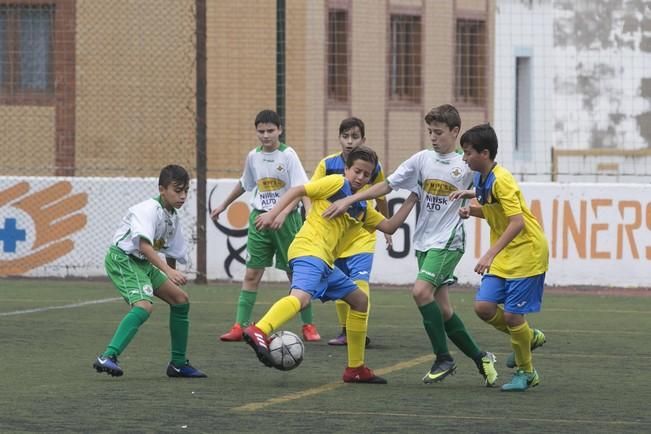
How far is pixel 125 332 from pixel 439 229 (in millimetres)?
2170

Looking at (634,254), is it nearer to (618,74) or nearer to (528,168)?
(528,168)

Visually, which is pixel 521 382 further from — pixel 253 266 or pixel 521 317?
pixel 253 266

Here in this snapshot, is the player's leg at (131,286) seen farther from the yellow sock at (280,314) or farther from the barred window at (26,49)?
the barred window at (26,49)

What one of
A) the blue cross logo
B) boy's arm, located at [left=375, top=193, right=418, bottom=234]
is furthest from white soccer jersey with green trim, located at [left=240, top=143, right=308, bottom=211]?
the blue cross logo

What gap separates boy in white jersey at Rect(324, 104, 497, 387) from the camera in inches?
415

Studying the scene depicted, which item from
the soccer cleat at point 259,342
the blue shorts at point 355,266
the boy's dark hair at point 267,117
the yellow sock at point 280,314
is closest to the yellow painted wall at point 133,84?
the boy's dark hair at point 267,117

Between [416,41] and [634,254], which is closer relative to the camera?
[634,254]

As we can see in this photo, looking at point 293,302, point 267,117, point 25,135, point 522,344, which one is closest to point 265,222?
point 293,302

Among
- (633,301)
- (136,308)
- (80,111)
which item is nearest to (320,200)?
(136,308)

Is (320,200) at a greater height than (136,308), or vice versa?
(320,200)

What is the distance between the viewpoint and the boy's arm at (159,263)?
9906mm

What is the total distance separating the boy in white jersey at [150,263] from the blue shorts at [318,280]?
2.71ft

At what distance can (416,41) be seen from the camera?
30.3 metres

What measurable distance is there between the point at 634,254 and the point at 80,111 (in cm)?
1099
